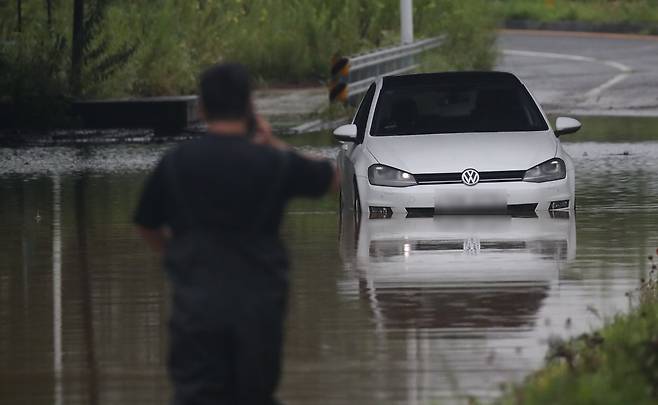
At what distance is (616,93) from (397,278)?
23256 millimetres

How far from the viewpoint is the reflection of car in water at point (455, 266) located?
11094 mm

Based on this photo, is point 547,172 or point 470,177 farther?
point 547,172

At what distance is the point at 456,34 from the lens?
39969 mm

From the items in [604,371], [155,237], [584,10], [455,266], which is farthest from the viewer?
[584,10]

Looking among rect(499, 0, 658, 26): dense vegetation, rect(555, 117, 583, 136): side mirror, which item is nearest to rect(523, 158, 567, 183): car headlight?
rect(555, 117, 583, 136): side mirror

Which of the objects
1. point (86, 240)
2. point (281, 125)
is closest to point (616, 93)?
point (281, 125)

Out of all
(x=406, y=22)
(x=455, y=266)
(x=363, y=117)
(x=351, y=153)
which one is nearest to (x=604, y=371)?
(x=455, y=266)

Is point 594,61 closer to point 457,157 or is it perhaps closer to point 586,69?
point 586,69

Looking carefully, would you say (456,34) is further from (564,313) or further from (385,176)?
(564,313)

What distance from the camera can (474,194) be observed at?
1576cm

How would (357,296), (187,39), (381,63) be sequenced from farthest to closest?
(187,39) < (381,63) < (357,296)

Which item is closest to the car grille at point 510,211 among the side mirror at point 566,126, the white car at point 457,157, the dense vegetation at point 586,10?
the white car at point 457,157

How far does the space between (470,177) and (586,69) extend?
2710 cm

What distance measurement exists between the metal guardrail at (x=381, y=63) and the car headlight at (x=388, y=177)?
44.1 feet
